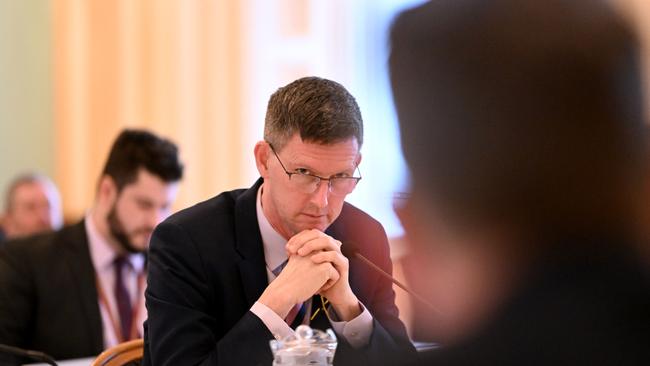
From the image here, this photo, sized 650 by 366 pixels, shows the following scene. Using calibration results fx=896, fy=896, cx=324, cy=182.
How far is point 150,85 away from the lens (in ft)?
18.7

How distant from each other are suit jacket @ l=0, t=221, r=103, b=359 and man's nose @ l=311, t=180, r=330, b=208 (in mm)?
1538

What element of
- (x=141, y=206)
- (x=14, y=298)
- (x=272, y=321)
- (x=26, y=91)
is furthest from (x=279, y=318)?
(x=26, y=91)

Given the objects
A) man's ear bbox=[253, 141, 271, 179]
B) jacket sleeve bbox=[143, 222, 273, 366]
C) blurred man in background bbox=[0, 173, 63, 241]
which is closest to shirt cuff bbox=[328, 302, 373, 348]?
jacket sleeve bbox=[143, 222, 273, 366]

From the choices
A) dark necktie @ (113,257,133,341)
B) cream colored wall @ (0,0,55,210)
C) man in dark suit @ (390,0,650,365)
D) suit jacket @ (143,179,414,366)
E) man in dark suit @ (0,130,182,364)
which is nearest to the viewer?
man in dark suit @ (390,0,650,365)

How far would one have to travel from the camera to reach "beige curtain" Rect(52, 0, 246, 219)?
5461 mm

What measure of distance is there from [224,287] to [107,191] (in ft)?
5.88

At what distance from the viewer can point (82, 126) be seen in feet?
19.2

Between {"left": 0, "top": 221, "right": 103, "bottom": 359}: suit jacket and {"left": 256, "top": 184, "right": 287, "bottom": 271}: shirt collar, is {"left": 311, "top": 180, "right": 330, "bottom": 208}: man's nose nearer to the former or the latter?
{"left": 256, "top": 184, "right": 287, "bottom": 271}: shirt collar

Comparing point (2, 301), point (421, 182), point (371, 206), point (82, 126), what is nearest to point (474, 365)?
point (421, 182)

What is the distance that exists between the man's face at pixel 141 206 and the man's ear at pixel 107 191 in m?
0.02

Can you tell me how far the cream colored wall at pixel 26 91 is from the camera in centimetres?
602

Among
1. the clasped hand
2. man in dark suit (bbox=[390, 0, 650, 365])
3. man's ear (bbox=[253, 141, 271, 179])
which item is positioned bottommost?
the clasped hand

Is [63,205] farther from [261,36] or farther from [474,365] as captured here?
[474,365]

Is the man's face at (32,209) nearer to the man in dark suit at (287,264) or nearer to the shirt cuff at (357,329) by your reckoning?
the man in dark suit at (287,264)
